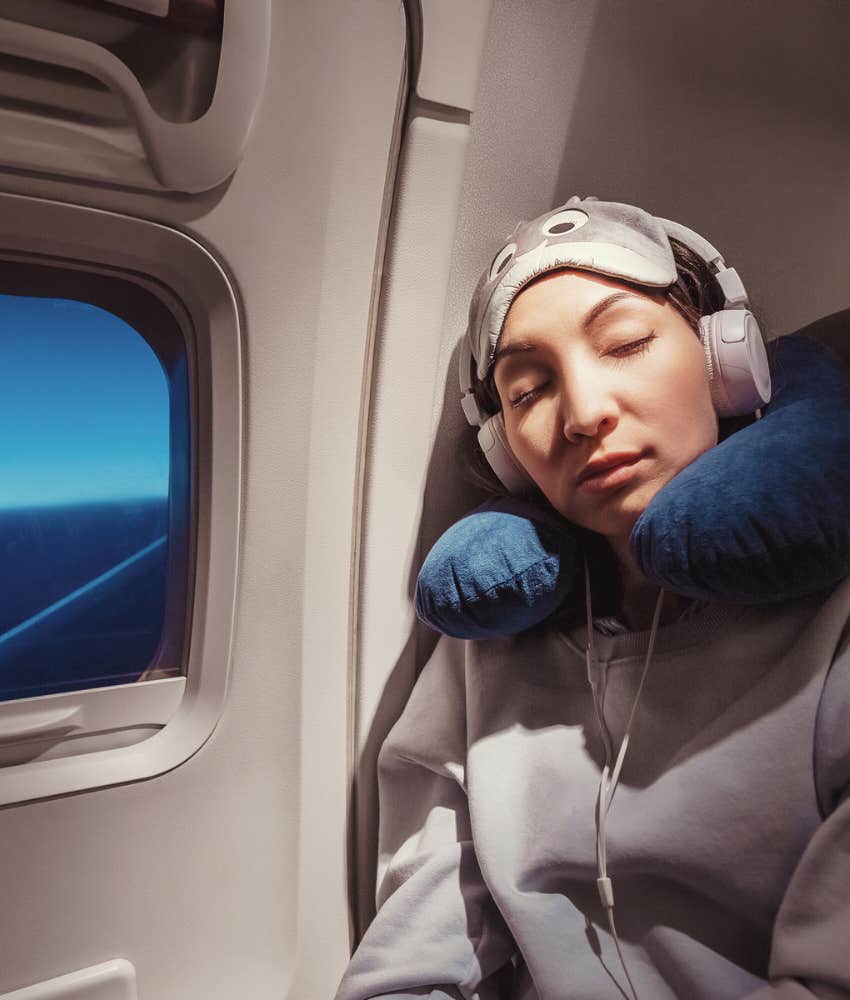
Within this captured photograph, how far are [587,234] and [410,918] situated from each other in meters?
0.98

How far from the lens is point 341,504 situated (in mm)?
1230

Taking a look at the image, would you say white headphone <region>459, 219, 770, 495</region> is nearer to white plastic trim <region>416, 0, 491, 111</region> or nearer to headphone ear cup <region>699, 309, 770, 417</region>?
headphone ear cup <region>699, 309, 770, 417</region>

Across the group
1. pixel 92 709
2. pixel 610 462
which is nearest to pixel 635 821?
pixel 610 462

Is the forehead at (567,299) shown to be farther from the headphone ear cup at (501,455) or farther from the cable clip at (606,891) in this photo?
the cable clip at (606,891)

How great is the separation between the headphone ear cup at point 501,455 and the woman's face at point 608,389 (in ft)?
0.30

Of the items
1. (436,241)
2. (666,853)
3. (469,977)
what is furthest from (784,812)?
(436,241)

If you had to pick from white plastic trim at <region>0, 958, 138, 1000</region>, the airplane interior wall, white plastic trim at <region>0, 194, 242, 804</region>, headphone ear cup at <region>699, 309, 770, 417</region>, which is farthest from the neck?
white plastic trim at <region>0, 958, 138, 1000</region>

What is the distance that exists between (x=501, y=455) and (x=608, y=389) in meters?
0.22

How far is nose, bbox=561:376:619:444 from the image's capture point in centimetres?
90

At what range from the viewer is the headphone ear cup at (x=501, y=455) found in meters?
1.08

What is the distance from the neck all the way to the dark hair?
0.02 metres

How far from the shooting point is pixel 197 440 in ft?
3.84

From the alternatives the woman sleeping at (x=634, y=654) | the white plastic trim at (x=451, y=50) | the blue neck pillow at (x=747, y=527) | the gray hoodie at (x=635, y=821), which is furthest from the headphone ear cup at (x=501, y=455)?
the white plastic trim at (x=451, y=50)

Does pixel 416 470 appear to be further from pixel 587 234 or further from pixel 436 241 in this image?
pixel 587 234
